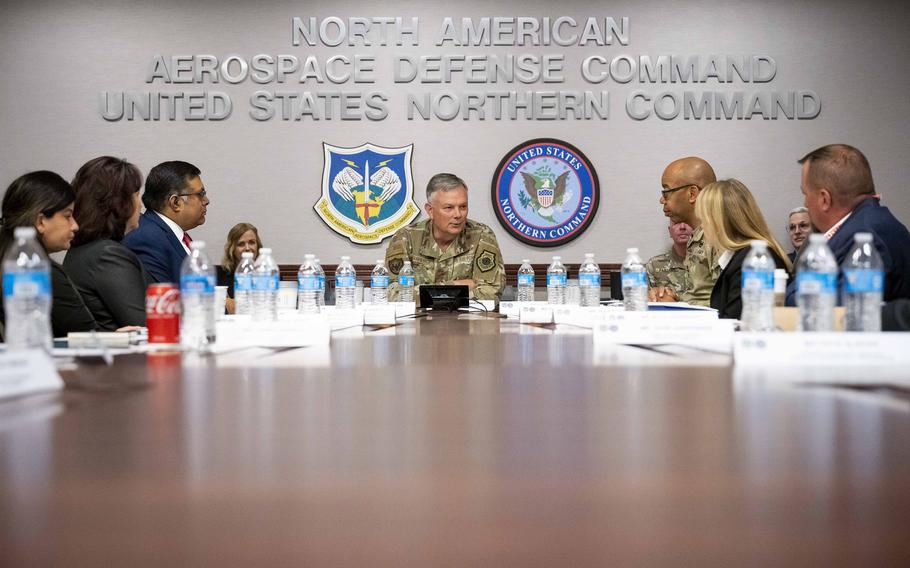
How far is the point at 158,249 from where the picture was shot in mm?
3506

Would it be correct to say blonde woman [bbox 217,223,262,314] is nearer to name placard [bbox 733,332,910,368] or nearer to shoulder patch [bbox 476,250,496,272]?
shoulder patch [bbox 476,250,496,272]

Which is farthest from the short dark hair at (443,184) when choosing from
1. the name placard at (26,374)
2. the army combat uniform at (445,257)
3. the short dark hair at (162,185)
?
the name placard at (26,374)

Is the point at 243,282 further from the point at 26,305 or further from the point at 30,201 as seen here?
the point at 26,305

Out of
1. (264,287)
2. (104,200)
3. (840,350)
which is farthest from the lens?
(104,200)

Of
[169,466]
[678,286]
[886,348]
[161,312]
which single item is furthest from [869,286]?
[678,286]

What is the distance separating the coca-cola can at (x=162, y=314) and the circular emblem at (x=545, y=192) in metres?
4.01

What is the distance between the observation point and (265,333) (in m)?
1.65

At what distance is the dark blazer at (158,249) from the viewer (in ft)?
11.4

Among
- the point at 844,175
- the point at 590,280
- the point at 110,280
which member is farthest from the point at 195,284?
the point at 844,175

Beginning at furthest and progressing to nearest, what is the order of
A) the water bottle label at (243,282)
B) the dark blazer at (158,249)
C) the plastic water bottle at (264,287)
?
the dark blazer at (158,249) < the water bottle label at (243,282) < the plastic water bottle at (264,287)

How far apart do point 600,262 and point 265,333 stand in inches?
164

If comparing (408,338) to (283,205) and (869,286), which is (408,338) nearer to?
(869,286)

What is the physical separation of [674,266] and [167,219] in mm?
3104

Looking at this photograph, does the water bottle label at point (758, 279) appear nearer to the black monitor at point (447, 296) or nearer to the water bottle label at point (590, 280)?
the water bottle label at point (590, 280)
